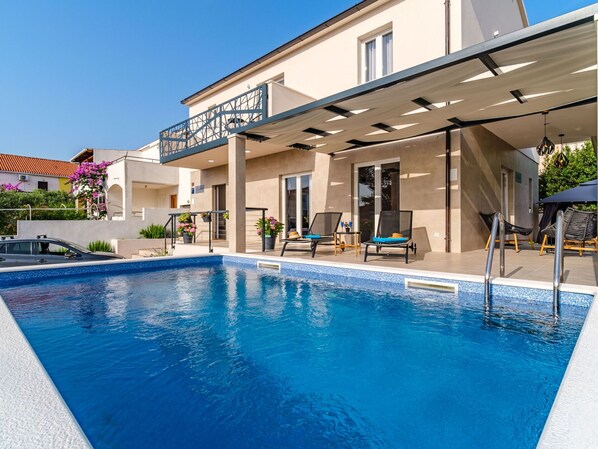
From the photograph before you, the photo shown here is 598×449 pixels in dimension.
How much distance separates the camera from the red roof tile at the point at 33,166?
36.2m

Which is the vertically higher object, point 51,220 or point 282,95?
point 282,95

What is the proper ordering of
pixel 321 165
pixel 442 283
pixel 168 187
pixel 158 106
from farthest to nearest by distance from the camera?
pixel 158 106 → pixel 168 187 → pixel 321 165 → pixel 442 283

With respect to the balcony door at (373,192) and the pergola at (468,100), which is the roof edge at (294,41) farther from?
the balcony door at (373,192)

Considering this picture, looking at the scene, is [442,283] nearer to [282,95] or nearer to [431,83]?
[431,83]

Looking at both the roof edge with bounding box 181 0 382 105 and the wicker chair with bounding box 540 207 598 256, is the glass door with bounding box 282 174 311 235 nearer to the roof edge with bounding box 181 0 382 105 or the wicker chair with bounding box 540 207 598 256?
the roof edge with bounding box 181 0 382 105

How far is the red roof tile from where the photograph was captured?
3622 cm

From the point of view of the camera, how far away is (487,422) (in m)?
2.32

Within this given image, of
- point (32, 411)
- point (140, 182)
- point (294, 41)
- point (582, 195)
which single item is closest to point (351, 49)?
point (294, 41)

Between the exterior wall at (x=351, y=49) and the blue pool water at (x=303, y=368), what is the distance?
→ 7.22 m

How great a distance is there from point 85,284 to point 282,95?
7.70 meters

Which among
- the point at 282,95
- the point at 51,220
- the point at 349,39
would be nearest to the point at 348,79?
the point at 349,39

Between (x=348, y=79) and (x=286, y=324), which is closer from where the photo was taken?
(x=286, y=324)

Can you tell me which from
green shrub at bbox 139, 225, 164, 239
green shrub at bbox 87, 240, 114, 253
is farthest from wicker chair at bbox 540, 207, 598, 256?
green shrub at bbox 87, 240, 114, 253

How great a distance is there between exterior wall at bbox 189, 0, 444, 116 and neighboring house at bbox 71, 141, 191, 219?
7895mm
